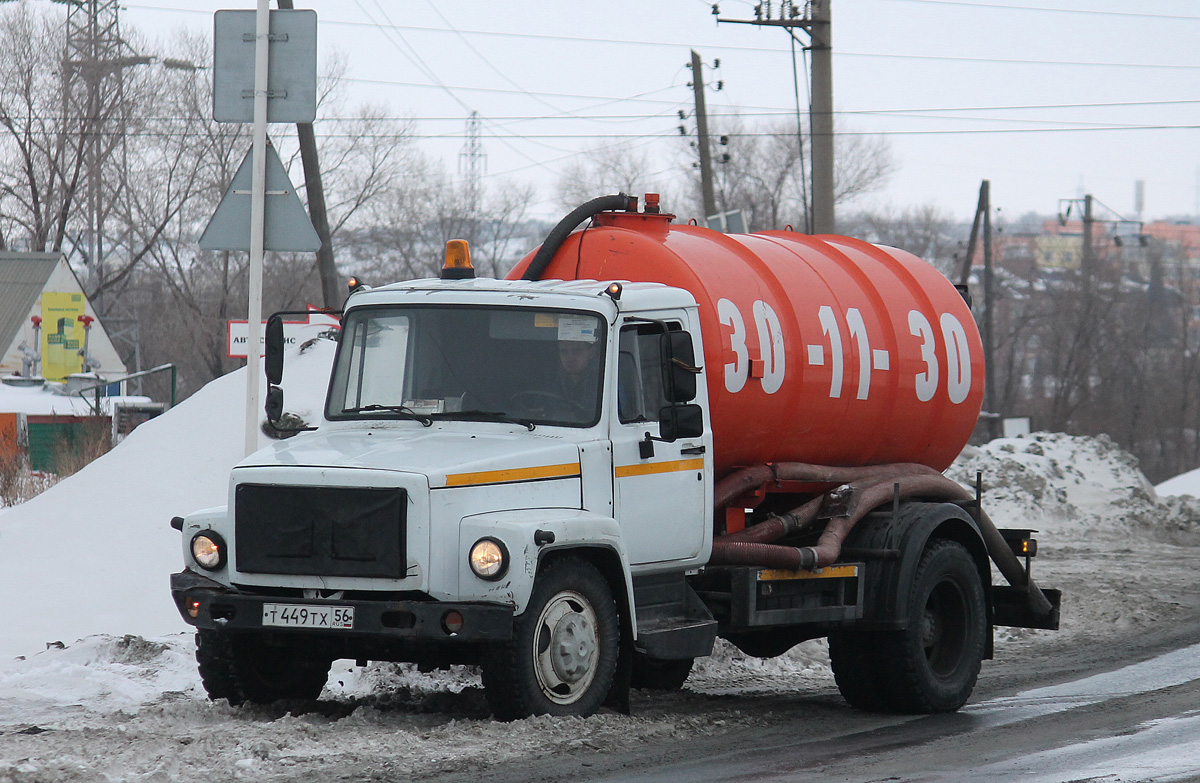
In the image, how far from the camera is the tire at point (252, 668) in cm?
754

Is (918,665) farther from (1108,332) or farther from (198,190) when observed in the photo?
(1108,332)

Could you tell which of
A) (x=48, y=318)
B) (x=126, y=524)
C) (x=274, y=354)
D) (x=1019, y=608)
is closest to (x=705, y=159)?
(x=126, y=524)

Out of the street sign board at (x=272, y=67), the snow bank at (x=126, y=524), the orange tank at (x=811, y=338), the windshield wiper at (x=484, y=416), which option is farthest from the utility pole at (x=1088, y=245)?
the windshield wiper at (x=484, y=416)

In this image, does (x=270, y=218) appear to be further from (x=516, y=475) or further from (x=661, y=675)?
(x=661, y=675)

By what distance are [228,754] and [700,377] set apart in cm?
338

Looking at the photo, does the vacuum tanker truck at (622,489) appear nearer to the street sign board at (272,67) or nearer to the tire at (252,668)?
the tire at (252,668)

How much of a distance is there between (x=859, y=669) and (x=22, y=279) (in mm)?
48979

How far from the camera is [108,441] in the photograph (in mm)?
21328

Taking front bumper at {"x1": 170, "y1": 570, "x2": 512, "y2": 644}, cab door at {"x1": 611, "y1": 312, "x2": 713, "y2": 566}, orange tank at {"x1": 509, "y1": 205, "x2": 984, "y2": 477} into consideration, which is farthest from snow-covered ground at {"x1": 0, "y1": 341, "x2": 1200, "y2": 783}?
orange tank at {"x1": 509, "y1": 205, "x2": 984, "y2": 477}

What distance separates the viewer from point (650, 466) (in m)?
7.78

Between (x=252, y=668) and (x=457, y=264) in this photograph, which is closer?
(x=252, y=668)

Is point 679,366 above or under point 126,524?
above

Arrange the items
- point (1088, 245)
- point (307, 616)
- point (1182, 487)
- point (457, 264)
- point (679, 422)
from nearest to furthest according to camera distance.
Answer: point (307, 616) → point (679, 422) → point (457, 264) → point (1182, 487) → point (1088, 245)

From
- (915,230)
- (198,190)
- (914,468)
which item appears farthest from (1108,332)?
(914,468)
